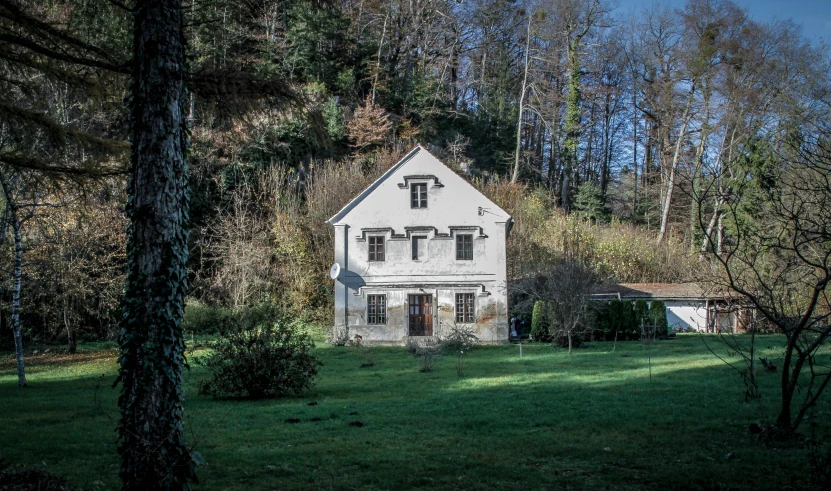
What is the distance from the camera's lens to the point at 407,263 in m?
29.7

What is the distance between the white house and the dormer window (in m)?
0.05

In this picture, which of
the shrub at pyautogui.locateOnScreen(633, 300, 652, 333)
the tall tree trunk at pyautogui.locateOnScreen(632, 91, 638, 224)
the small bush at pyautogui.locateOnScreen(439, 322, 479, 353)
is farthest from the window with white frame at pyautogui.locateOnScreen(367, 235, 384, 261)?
the tall tree trunk at pyautogui.locateOnScreen(632, 91, 638, 224)

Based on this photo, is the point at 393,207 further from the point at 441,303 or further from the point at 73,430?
the point at 73,430

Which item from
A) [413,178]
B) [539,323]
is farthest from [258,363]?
[539,323]

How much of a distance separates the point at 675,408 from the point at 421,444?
5.09 metres

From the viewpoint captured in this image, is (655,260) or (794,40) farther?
(655,260)

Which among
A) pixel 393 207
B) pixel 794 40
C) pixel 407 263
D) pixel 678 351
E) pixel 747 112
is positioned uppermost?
pixel 794 40

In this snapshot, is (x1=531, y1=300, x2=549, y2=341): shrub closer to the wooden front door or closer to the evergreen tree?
the wooden front door

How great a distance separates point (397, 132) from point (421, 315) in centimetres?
1690

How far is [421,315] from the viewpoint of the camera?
97.5 feet

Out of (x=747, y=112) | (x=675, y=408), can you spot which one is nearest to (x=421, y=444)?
(x=675, y=408)

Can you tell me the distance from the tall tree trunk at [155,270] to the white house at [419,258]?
2287cm

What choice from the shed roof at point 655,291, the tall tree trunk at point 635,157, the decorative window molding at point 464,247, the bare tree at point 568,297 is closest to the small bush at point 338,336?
the decorative window molding at point 464,247

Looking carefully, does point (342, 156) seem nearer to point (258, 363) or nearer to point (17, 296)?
point (17, 296)
